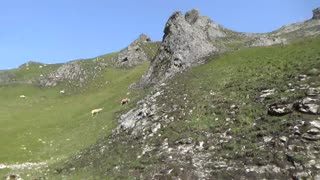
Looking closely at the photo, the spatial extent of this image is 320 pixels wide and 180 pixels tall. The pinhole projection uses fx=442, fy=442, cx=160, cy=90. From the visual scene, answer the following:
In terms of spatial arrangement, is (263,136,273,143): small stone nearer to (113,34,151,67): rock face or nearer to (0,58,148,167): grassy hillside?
(0,58,148,167): grassy hillside

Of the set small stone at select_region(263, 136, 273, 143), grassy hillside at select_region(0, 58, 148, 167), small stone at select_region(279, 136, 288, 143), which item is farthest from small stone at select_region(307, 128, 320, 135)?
grassy hillside at select_region(0, 58, 148, 167)

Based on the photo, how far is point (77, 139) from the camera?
51.2m

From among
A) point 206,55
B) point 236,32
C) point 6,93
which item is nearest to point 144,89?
point 206,55

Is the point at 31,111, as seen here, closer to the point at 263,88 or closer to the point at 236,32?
the point at 263,88

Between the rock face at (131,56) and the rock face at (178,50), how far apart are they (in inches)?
1034

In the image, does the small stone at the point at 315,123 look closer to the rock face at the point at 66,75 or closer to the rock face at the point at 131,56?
the rock face at the point at 66,75

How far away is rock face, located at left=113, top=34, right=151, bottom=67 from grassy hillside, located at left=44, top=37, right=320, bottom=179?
52888 mm

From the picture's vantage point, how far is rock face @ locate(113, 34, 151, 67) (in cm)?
10162

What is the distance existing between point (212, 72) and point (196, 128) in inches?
596

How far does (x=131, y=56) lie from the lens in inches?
4072

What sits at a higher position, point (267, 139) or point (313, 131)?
point (313, 131)

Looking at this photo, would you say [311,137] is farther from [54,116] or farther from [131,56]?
[131,56]

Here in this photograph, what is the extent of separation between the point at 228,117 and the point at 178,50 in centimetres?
3292

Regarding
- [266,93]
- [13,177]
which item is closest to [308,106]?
[266,93]
